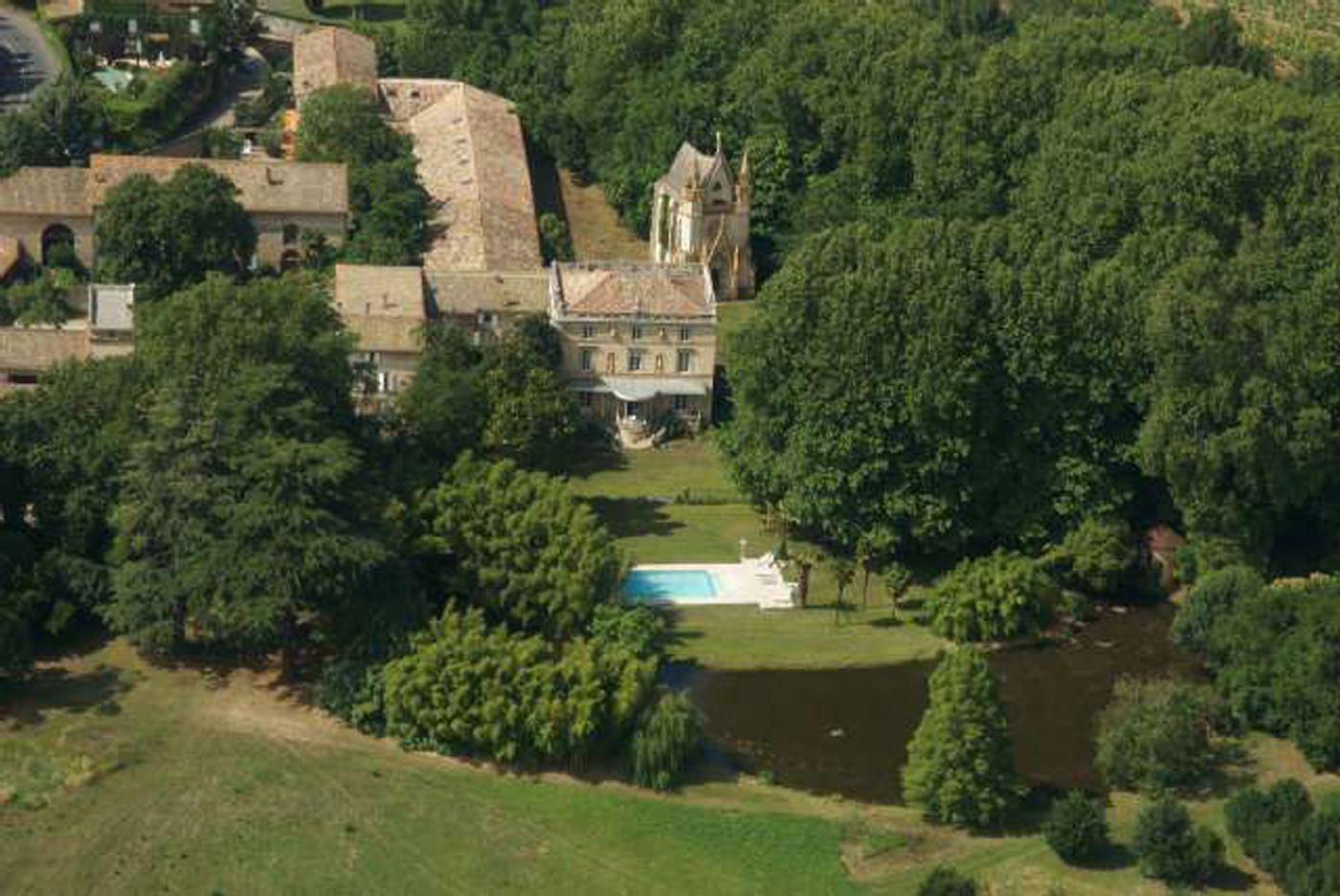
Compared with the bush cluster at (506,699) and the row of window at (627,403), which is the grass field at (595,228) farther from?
the bush cluster at (506,699)

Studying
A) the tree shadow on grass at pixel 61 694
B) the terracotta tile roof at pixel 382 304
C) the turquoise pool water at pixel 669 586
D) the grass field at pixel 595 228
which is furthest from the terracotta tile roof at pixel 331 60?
the tree shadow on grass at pixel 61 694

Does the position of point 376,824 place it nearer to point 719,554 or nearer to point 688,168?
point 719,554

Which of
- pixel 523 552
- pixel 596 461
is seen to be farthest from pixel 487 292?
pixel 523 552

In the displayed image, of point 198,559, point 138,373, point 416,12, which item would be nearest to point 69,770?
point 198,559

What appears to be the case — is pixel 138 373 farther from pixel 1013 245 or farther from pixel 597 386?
pixel 1013 245

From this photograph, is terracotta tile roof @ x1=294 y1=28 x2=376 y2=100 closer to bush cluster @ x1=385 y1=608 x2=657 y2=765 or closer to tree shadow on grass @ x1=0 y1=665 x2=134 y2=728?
tree shadow on grass @ x1=0 y1=665 x2=134 y2=728

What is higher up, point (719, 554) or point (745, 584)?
point (719, 554)
